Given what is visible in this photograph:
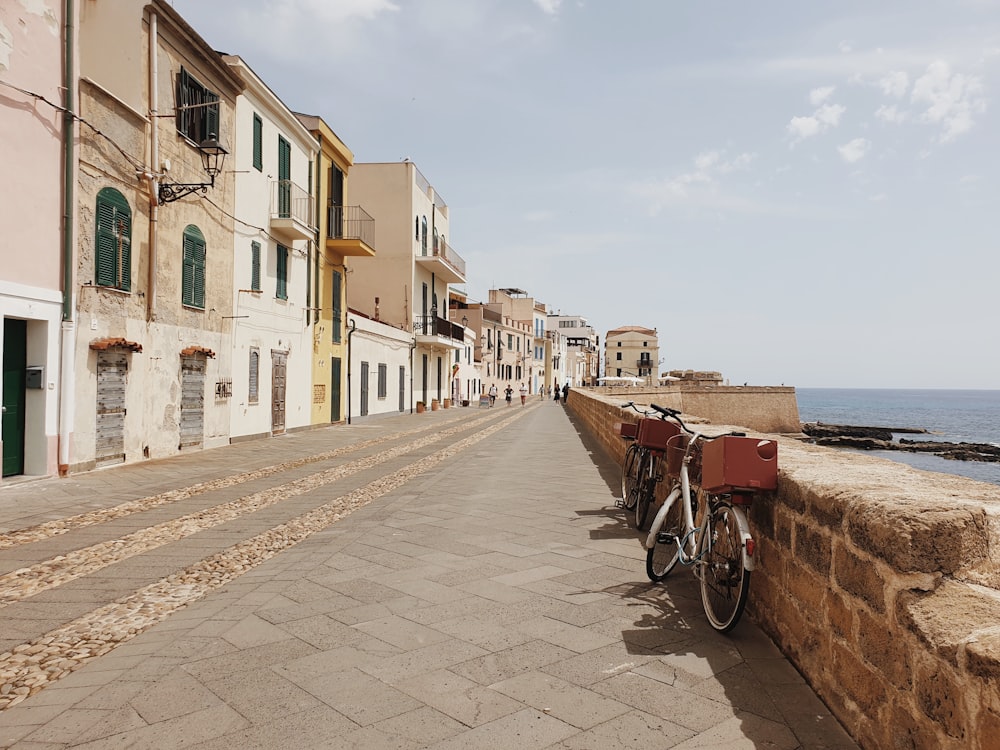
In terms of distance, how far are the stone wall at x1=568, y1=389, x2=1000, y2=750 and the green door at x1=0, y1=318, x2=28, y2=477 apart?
9.60 metres

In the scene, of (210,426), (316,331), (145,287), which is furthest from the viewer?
(316,331)

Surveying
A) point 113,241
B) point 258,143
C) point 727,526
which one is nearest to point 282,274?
point 258,143

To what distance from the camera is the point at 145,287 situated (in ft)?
39.0

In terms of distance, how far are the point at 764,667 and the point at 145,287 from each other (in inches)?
446

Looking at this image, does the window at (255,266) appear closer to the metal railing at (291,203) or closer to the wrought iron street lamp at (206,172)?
the metal railing at (291,203)

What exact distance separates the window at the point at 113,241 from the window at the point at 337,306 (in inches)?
410

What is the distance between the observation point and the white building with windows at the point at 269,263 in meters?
15.5

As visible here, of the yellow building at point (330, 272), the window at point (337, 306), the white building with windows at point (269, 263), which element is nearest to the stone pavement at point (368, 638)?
the white building with windows at point (269, 263)

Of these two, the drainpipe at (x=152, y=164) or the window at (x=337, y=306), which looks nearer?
the drainpipe at (x=152, y=164)

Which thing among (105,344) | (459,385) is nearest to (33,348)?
(105,344)

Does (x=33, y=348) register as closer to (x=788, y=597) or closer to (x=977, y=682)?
(x=788, y=597)

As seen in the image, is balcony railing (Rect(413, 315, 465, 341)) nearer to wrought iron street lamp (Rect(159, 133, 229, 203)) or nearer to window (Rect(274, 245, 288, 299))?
window (Rect(274, 245, 288, 299))

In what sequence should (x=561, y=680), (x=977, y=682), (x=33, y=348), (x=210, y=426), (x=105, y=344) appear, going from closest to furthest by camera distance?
(x=977, y=682) < (x=561, y=680) < (x=33, y=348) < (x=105, y=344) < (x=210, y=426)

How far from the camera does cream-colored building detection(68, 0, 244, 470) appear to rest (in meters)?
10.6
